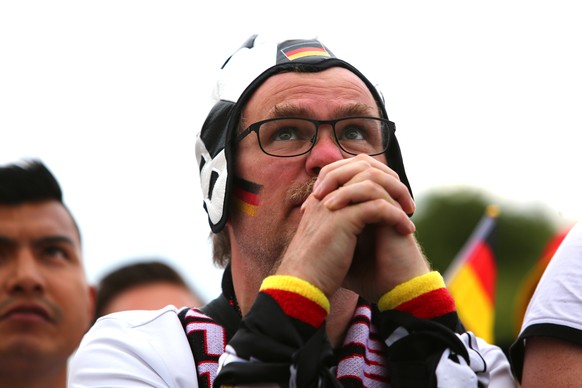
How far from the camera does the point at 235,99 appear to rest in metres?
3.76

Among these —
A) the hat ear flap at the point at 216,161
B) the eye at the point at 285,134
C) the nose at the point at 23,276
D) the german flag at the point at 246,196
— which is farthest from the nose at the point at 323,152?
the nose at the point at 23,276

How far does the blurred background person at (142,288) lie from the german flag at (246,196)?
327 cm

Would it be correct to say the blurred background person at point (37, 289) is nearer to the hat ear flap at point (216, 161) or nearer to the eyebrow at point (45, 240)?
the eyebrow at point (45, 240)

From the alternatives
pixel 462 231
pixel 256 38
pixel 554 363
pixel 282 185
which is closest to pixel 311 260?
pixel 282 185

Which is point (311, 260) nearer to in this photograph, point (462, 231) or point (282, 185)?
point (282, 185)

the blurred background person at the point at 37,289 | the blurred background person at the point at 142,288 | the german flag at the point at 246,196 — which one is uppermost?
the german flag at the point at 246,196

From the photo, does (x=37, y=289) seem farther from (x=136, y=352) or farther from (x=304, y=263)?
(x=304, y=263)

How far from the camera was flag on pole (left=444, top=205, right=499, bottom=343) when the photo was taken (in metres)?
7.68

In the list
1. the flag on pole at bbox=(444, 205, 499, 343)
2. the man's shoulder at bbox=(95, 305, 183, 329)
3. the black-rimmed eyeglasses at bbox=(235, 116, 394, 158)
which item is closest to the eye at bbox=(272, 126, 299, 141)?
the black-rimmed eyeglasses at bbox=(235, 116, 394, 158)

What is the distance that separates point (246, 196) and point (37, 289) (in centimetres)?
179

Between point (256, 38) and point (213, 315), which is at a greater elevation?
point (256, 38)

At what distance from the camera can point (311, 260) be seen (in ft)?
9.82

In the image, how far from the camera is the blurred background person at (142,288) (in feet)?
22.7

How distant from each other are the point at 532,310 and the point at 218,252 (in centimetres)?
147
